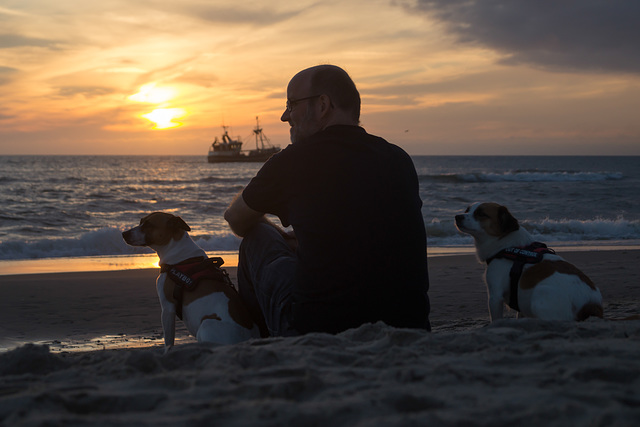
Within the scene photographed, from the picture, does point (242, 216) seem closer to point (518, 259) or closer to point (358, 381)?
point (358, 381)

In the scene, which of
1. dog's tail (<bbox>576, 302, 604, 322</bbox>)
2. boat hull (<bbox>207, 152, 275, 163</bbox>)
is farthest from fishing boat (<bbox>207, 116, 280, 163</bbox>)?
dog's tail (<bbox>576, 302, 604, 322</bbox>)

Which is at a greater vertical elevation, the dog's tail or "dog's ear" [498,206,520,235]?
"dog's ear" [498,206,520,235]

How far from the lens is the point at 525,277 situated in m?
3.62

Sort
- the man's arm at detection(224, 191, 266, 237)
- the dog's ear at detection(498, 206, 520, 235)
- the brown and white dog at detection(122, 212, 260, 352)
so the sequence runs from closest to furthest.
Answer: the man's arm at detection(224, 191, 266, 237), the brown and white dog at detection(122, 212, 260, 352), the dog's ear at detection(498, 206, 520, 235)

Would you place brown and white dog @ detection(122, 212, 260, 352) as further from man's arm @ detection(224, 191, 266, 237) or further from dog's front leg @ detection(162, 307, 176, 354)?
man's arm @ detection(224, 191, 266, 237)

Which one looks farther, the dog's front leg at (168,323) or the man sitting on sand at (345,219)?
the dog's front leg at (168,323)

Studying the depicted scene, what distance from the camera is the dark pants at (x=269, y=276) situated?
2.97 meters

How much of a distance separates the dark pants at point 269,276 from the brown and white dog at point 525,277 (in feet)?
4.92

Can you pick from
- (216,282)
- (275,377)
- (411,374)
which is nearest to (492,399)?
(411,374)

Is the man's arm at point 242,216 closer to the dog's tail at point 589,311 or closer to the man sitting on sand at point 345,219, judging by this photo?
the man sitting on sand at point 345,219

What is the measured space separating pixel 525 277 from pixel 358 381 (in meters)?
2.22

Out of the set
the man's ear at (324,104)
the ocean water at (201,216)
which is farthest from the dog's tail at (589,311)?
the ocean water at (201,216)

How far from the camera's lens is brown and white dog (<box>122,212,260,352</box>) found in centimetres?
339

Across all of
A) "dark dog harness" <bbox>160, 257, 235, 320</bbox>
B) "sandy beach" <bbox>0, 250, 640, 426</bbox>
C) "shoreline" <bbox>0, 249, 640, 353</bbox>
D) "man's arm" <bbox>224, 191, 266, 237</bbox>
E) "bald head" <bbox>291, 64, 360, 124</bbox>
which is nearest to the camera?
"sandy beach" <bbox>0, 250, 640, 426</bbox>
